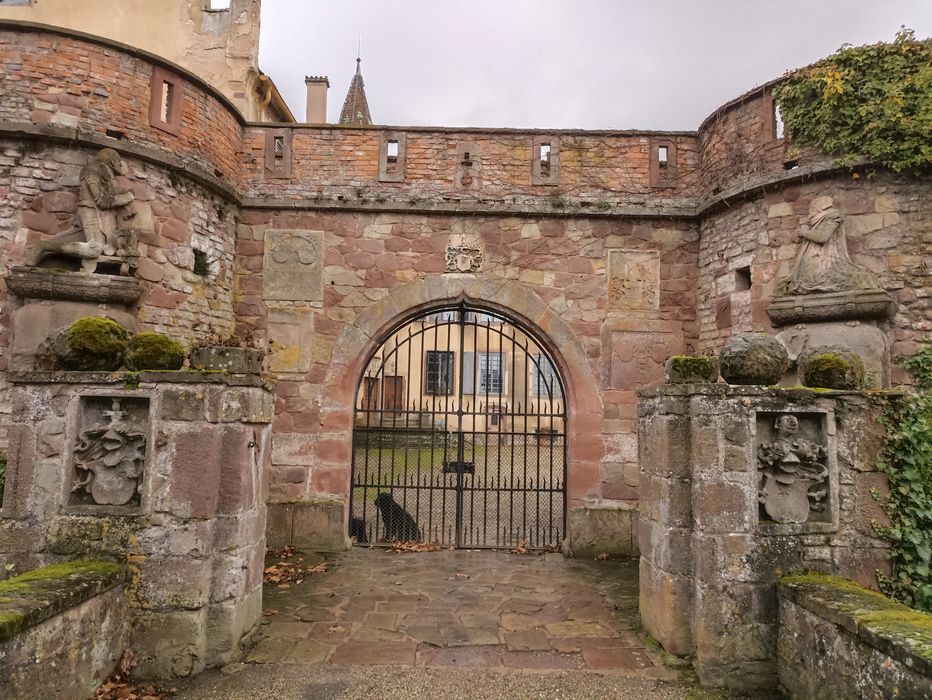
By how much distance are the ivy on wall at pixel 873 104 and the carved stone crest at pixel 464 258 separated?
3.57 metres

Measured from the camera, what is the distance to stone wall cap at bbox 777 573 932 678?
227 cm

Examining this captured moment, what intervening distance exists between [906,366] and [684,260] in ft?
8.41

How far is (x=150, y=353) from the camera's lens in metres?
3.51

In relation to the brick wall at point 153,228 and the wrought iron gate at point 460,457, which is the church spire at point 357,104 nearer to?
the wrought iron gate at point 460,457

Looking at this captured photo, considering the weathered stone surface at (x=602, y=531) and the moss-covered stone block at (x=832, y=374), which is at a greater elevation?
the moss-covered stone block at (x=832, y=374)

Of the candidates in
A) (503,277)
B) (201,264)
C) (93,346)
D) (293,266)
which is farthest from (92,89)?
(503,277)

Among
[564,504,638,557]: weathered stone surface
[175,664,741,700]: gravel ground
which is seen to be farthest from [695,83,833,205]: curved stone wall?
[175,664,741,700]: gravel ground

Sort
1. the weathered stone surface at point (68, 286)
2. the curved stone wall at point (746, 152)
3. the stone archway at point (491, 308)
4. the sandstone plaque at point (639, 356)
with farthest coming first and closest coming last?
the sandstone plaque at point (639, 356), the stone archway at point (491, 308), the curved stone wall at point (746, 152), the weathered stone surface at point (68, 286)

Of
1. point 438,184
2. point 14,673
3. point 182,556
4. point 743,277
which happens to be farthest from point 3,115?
point 743,277

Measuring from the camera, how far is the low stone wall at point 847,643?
229cm

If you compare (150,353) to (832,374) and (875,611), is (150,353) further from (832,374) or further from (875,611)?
(832,374)

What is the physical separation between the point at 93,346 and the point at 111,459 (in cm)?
71

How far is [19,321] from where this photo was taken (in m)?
5.18

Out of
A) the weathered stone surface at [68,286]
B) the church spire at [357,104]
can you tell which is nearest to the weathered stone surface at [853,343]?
the weathered stone surface at [68,286]
